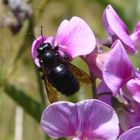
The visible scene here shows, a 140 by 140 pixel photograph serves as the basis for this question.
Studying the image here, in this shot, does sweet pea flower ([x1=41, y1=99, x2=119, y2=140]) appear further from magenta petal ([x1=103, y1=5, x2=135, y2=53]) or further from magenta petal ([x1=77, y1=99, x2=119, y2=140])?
magenta petal ([x1=103, y1=5, x2=135, y2=53])

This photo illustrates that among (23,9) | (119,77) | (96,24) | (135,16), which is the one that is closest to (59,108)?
(119,77)

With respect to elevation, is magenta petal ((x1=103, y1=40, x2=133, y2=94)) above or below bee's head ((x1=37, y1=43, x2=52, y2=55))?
below

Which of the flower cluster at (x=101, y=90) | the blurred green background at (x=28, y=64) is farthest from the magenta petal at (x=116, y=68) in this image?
the blurred green background at (x=28, y=64)

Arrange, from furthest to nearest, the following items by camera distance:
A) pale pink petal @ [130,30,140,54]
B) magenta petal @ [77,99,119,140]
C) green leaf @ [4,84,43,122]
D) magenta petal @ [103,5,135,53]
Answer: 1. green leaf @ [4,84,43,122]
2. pale pink petal @ [130,30,140,54]
3. magenta petal @ [103,5,135,53]
4. magenta petal @ [77,99,119,140]

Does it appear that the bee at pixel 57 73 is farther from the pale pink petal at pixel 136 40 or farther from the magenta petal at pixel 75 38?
the pale pink petal at pixel 136 40

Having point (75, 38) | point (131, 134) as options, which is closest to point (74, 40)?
point (75, 38)

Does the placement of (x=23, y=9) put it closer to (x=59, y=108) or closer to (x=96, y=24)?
(x=59, y=108)

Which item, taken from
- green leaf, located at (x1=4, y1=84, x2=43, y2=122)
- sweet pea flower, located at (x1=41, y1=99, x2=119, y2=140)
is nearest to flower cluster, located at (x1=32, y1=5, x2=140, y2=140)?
sweet pea flower, located at (x1=41, y1=99, x2=119, y2=140)

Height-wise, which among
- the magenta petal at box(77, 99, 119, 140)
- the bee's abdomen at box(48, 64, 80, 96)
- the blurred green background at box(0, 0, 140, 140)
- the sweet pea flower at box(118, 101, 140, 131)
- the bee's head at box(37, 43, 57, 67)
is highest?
the bee's head at box(37, 43, 57, 67)
